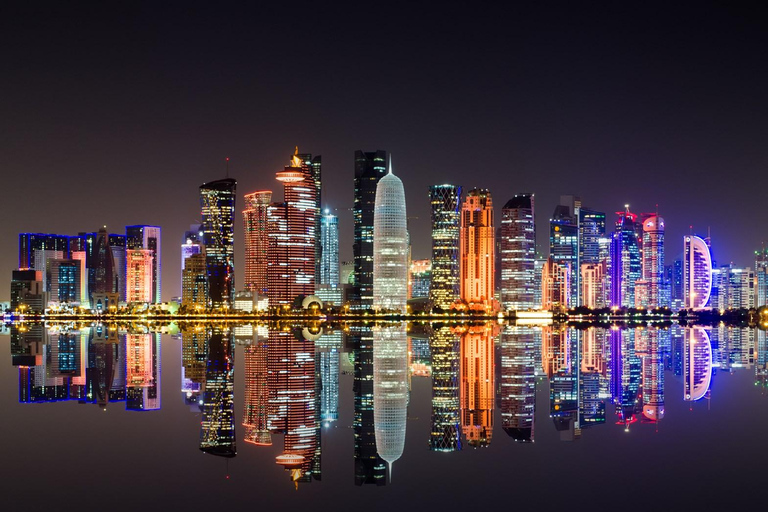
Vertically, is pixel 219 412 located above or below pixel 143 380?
above

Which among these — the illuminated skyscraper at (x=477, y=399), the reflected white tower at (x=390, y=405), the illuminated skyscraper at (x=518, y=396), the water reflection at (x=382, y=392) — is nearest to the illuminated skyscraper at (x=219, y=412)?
the water reflection at (x=382, y=392)

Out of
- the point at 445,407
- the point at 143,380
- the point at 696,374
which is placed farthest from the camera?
the point at 696,374

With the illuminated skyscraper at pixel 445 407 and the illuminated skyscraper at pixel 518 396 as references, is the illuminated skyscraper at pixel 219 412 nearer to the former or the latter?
the illuminated skyscraper at pixel 445 407

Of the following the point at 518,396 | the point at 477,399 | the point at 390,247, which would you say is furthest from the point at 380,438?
the point at 390,247

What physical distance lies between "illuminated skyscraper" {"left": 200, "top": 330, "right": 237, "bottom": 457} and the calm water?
9cm

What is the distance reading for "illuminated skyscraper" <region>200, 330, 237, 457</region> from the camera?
17.6 m

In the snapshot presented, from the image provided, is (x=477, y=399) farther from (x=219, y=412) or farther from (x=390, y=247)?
(x=390, y=247)

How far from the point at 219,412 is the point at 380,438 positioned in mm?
5597

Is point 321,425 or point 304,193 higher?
point 304,193

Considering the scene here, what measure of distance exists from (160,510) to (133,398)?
15071 mm

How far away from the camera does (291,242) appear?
19200 cm

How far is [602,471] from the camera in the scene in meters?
15.1

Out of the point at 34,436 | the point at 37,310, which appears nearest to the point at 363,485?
the point at 34,436

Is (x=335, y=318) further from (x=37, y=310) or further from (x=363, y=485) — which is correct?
(x=363, y=485)
